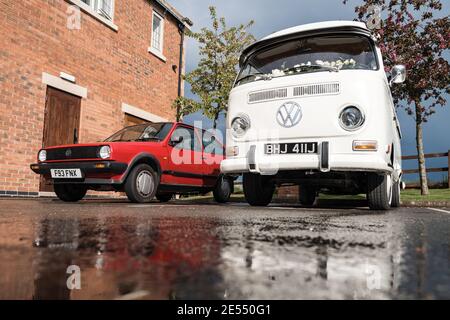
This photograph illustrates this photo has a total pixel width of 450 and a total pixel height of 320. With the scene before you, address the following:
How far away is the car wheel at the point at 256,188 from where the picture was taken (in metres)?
5.21

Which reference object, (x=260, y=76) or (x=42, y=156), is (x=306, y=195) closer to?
(x=260, y=76)

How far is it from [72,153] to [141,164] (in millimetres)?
1005

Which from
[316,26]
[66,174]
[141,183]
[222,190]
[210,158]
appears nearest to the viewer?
[316,26]

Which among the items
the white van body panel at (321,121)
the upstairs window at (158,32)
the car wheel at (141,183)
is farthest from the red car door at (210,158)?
the upstairs window at (158,32)

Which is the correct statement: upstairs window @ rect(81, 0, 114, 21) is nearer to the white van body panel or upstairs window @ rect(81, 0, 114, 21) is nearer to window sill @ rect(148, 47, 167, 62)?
window sill @ rect(148, 47, 167, 62)

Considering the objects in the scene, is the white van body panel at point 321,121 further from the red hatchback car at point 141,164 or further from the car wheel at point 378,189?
the red hatchback car at point 141,164

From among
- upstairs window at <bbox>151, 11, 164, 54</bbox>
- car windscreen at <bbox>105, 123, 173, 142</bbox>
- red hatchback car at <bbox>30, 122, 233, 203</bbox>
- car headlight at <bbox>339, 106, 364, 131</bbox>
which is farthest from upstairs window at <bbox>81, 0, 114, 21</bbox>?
car headlight at <bbox>339, 106, 364, 131</bbox>

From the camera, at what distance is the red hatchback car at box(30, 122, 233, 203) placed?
17.9ft

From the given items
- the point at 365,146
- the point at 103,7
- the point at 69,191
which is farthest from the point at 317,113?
the point at 103,7

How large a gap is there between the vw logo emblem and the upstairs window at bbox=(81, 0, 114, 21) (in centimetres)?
795

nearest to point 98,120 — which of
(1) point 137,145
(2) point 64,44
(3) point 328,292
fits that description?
(2) point 64,44

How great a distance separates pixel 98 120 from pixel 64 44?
2.08 m

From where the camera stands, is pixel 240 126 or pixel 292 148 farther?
pixel 240 126

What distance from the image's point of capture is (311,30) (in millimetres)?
4664
